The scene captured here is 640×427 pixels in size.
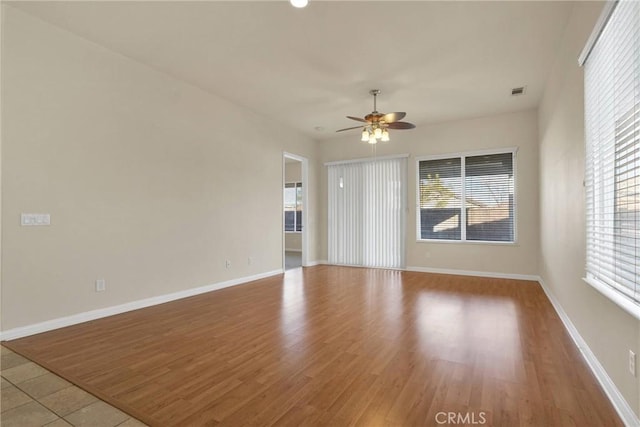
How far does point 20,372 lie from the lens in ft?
7.90

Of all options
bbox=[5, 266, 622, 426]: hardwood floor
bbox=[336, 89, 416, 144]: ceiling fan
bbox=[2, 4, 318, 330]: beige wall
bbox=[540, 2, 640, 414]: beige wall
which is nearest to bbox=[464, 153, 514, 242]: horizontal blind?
bbox=[540, 2, 640, 414]: beige wall

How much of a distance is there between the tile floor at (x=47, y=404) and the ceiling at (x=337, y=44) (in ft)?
10.8

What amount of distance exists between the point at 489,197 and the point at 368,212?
8.25 feet

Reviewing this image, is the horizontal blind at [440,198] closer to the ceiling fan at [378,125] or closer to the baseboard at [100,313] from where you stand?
the ceiling fan at [378,125]

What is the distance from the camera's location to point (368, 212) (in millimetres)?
7320

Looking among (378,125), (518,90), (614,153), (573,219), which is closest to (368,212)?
(378,125)

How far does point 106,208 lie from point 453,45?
4.54 metres

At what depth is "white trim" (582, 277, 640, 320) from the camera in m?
1.69

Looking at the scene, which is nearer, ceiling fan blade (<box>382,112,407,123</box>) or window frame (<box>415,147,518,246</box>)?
ceiling fan blade (<box>382,112,407,123</box>)

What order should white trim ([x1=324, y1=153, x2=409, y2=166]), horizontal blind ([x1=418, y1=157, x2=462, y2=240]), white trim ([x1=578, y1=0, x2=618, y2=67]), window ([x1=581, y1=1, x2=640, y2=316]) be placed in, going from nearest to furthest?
1. window ([x1=581, y1=1, x2=640, y2=316])
2. white trim ([x1=578, y1=0, x2=618, y2=67])
3. horizontal blind ([x1=418, y1=157, x2=462, y2=240])
4. white trim ([x1=324, y1=153, x2=409, y2=166])

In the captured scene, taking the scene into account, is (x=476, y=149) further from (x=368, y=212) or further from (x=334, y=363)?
(x=334, y=363)

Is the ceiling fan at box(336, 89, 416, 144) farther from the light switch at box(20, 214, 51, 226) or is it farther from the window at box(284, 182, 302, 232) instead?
the window at box(284, 182, 302, 232)

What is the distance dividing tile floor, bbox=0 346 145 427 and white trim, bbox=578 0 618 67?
3.88 m

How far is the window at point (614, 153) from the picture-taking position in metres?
1.81
